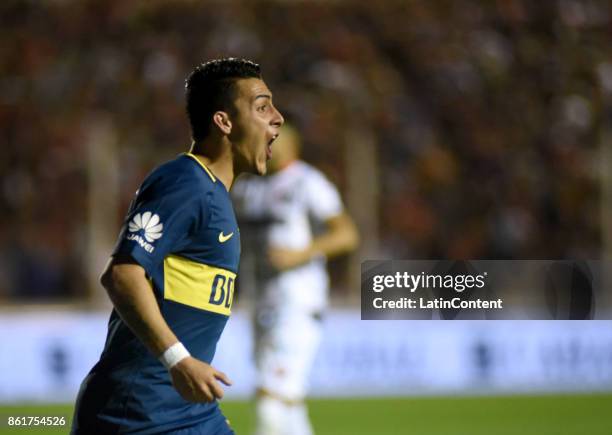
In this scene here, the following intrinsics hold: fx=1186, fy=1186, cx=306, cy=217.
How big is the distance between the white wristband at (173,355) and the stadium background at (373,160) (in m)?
5.98

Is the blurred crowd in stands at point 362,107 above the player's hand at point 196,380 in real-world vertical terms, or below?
above

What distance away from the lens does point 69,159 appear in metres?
12.6

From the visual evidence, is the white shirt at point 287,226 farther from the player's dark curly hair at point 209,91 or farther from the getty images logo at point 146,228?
the getty images logo at point 146,228

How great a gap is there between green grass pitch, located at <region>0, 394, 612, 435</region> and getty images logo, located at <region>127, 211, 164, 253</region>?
5.66 metres

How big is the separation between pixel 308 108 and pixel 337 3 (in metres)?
1.95

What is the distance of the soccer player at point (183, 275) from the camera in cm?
307

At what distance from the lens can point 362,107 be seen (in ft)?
43.5

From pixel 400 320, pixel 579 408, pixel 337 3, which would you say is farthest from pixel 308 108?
pixel 579 408

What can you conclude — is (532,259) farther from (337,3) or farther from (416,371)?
(337,3)

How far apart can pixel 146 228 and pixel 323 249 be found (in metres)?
3.75
